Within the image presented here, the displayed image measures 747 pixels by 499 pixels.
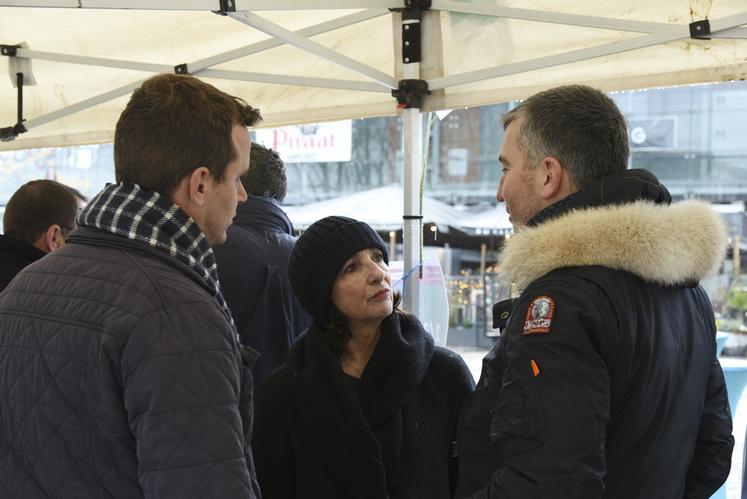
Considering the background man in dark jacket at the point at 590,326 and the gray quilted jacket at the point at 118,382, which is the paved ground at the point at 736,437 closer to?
the background man in dark jacket at the point at 590,326

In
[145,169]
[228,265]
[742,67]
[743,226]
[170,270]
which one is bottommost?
[743,226]

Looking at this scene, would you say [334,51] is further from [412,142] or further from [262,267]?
[262,267]

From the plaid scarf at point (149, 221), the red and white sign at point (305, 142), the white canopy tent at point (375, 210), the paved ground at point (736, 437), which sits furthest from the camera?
the red and white sign at point (305, 142)

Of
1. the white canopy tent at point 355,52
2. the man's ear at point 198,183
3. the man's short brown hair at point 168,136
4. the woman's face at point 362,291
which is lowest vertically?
the woman's face at point 362,291

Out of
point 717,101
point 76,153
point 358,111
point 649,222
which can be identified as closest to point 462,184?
point 717,101

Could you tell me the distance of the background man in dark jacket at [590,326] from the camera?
4.42ft

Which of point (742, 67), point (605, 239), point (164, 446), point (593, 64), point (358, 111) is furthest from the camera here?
point (358, 111)

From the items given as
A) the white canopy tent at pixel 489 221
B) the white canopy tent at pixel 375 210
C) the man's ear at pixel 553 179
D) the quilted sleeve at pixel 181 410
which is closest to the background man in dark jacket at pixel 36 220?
the quilted sleeve at pixel 181 410

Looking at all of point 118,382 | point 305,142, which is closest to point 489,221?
point 305,142

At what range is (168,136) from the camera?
1.29 meters

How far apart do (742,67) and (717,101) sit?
33.6ft

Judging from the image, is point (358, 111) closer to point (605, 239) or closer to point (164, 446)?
point (605, 239)

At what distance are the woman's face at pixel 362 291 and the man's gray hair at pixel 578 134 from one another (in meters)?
0.74

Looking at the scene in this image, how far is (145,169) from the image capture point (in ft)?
4.24
